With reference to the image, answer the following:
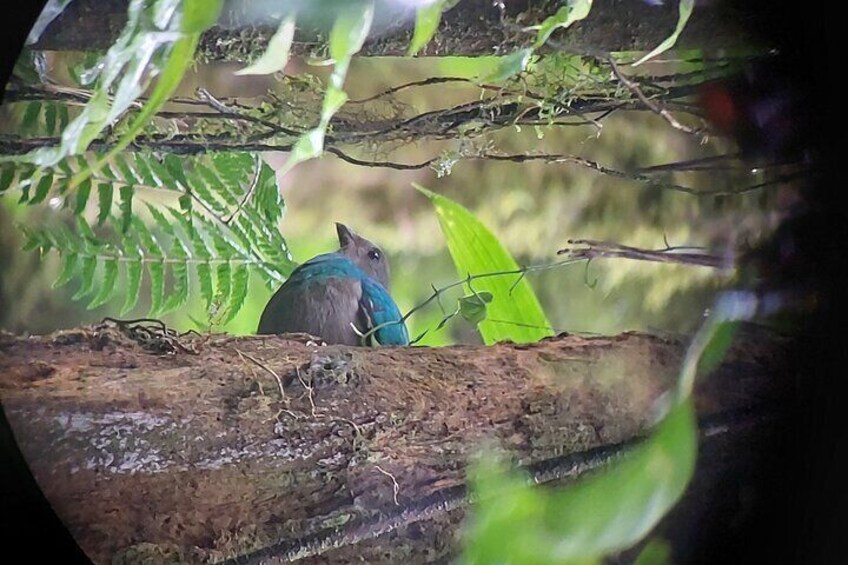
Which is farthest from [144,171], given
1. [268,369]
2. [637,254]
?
[637,254]

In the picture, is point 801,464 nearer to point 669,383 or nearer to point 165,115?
point 669,383

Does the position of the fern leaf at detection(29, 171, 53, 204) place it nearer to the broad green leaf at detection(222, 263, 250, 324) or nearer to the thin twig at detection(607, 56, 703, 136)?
the broad green leaf at detection(222, 263, 250, 324)

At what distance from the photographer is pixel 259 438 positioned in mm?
794

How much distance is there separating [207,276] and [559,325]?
0.34m

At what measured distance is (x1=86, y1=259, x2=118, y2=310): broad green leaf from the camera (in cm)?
80

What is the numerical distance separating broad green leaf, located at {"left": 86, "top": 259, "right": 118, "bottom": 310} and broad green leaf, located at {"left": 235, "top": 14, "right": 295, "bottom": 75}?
0.74ft

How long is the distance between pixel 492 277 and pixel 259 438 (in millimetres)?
267

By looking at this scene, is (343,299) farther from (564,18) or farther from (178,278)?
(564,18)

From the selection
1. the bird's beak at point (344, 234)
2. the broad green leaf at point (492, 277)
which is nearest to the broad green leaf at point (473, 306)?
the broad green leaf at point (492, 277)

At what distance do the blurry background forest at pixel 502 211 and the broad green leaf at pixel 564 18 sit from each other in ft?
0.21

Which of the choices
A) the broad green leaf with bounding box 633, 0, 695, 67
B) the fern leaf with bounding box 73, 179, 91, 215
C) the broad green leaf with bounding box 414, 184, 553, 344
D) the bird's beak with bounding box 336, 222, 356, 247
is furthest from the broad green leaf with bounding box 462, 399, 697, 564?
the fern leaf with bounding box 73, 179, 91, 215

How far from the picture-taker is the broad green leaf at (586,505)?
80 centimetres

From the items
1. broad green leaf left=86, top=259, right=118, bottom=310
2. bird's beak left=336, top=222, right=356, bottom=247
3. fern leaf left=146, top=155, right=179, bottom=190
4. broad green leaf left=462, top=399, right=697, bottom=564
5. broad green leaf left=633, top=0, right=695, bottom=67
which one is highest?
broad green leaf left=633, top=0, right=695, bottom=67

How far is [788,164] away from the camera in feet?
2.72
